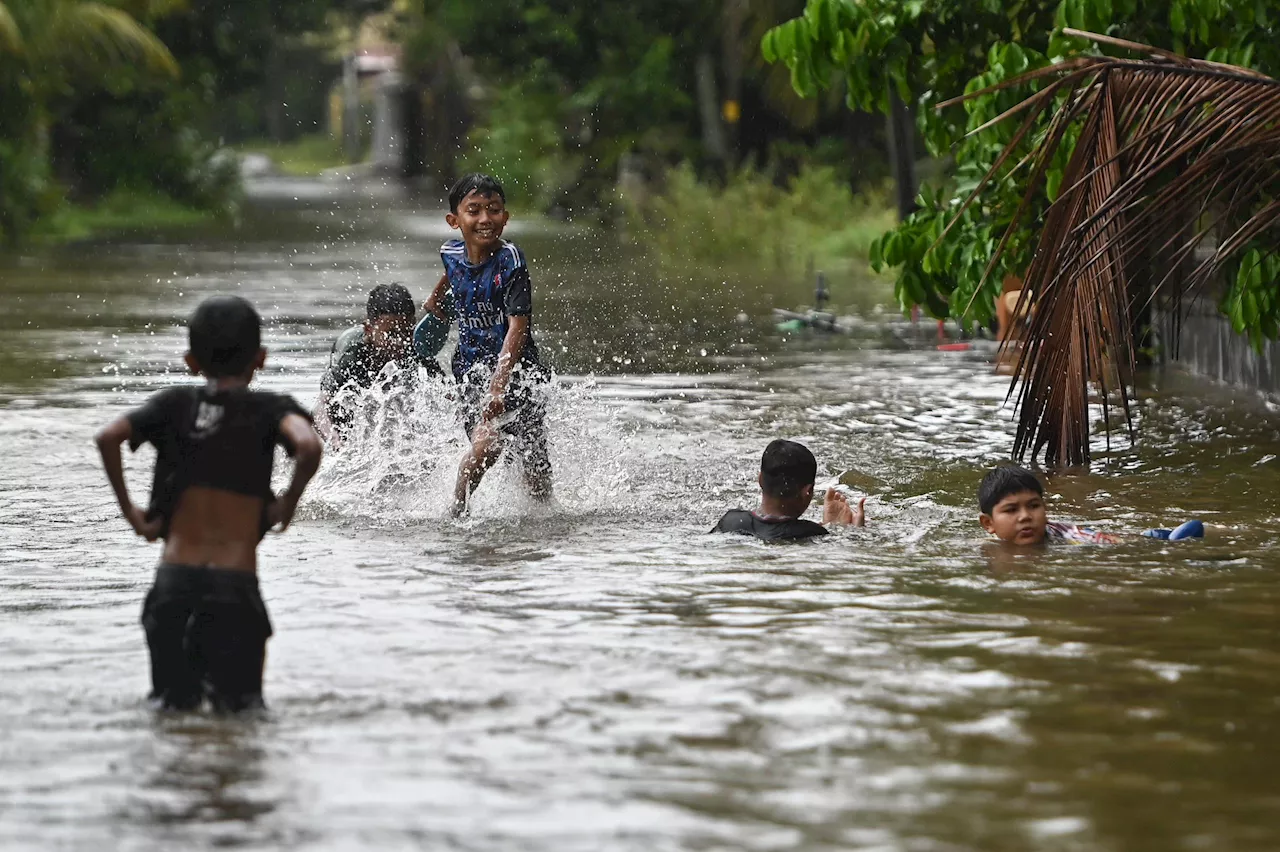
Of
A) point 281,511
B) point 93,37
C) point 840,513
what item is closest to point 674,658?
point 281,511

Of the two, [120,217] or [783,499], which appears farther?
[120,217]

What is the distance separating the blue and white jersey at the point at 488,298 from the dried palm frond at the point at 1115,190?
214 centimetres

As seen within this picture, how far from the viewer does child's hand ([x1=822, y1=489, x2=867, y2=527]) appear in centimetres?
916

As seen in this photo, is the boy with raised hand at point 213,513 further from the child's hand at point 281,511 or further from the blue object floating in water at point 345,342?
the blue object floating in water at point 345,342

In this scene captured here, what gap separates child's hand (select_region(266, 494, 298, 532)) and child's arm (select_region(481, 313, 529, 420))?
328 centimetres

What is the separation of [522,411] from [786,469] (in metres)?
1.40

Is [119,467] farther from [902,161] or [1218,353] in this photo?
[902,161]

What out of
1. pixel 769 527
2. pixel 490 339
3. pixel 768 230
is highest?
pixel 768 230

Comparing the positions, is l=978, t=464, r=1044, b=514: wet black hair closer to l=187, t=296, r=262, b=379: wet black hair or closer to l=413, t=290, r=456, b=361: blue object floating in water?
l=413, t=290, r=456, b=361: blue object floating in water

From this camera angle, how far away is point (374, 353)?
1028cm

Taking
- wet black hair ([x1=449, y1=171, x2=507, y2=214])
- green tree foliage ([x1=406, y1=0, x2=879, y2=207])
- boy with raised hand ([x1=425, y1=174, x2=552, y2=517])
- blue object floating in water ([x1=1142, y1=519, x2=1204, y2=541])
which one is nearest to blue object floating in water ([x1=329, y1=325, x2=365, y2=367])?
boy with raised hand ([x1=425, y1=174, x2=552, y2=517])

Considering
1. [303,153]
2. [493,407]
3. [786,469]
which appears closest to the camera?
[786,469]

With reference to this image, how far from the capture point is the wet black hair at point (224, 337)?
19.3ft

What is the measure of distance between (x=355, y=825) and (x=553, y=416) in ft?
17.1
